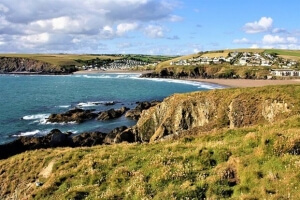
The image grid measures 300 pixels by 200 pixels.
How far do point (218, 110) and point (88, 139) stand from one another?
2643 cm

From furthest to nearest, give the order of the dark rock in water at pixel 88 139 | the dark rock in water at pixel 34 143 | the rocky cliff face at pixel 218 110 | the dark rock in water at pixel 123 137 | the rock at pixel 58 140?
the dark rock in water at pixel 88 139 < the rock at pixel 58 140 < the dark rock in water at pixel 123 137 < the dark rock in water at pixel 34 143 < the rocky cliff face at pixel 218 110

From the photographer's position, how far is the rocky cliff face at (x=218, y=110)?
39531 millimetres

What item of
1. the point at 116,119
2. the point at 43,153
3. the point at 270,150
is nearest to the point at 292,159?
the point at 270,150

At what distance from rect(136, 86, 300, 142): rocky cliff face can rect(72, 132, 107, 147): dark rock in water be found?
803 cm

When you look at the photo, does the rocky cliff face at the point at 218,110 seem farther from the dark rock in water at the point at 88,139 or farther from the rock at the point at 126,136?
the dark rock in water at the point at 88,139

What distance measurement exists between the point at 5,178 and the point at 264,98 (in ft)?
100

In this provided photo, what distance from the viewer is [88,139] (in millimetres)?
61656

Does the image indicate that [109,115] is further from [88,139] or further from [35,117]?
[88,139]

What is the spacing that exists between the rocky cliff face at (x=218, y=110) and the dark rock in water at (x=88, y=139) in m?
8.03

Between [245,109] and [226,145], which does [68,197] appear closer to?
[226,145]

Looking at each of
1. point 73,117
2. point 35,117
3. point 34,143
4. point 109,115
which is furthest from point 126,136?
point 35,117

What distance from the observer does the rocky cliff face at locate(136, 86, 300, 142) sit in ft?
130

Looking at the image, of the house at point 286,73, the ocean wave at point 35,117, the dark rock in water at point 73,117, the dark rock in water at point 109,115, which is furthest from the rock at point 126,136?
the house at point 286,73

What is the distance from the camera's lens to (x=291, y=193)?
12.0 meters
